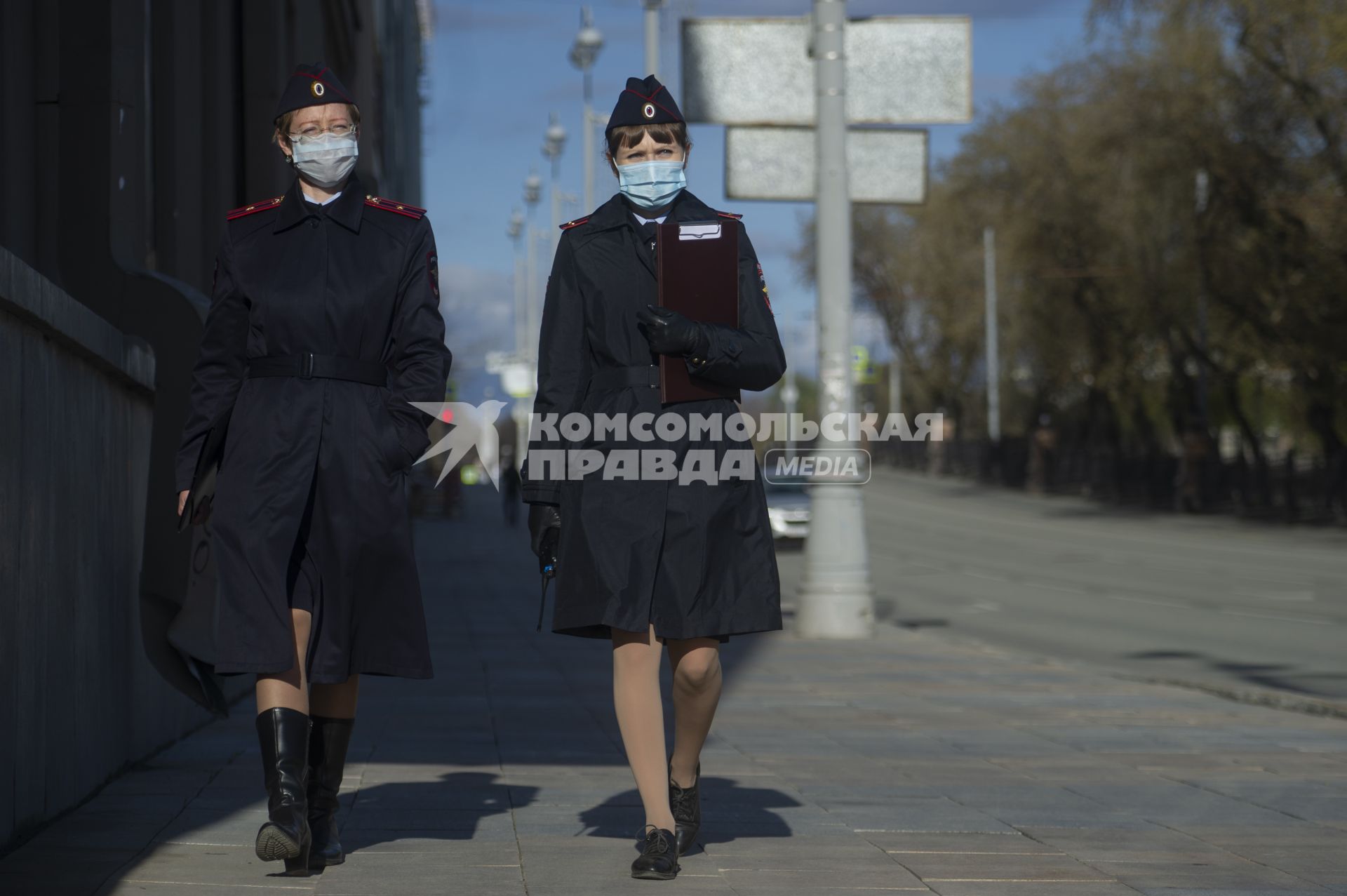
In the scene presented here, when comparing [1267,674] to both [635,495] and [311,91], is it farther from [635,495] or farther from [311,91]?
[311,91]

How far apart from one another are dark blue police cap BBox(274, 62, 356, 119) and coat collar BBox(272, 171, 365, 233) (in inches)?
8.4

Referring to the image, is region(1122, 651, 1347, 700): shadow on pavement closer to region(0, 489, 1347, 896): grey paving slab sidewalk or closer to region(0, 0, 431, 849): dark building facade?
region(0, 489, 1347, 896): grey paving slab sidewalk

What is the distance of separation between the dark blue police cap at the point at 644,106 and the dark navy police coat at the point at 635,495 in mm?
248

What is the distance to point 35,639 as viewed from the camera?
5270mm

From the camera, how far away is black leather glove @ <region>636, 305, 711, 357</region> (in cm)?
486

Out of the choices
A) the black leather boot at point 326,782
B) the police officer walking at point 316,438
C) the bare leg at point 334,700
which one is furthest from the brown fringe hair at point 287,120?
the black leather boot at point 326,782

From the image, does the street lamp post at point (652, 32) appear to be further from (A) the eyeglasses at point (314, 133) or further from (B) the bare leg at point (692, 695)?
(B) the bare leg at point (692, 695)

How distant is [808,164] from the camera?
15.0 m

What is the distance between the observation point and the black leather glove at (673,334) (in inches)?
191

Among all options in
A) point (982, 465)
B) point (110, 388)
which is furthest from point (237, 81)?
point (982, 465)

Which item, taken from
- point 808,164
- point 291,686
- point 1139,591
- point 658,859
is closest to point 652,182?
point 291,686

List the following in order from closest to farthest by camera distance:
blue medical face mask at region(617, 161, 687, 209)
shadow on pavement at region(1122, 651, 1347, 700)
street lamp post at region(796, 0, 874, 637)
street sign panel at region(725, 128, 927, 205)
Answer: blue medical face mask at region(617, 161, 687, 209) → shadow on pavement at region(1122, 651, 1347, 700) → street lamp post at region(796, 0, 874, 637) → street sign panel at region(725, 128, 927, 205)

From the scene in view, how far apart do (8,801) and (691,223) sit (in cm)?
242
